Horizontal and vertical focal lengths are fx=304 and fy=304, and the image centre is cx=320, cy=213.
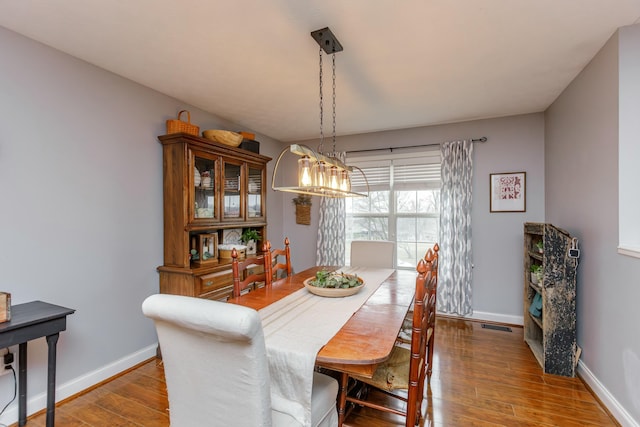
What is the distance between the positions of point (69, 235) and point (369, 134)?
3.47m

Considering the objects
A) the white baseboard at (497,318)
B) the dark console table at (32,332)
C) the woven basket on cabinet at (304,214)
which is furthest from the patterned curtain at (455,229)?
the dark console table at (32,332)

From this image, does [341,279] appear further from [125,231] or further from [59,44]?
[59,44]

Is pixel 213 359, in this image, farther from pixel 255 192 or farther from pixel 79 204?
pixel 255 192

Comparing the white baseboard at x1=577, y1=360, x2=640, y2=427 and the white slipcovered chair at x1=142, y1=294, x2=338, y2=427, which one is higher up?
the white slipcovered chair at x1=142, y1=294, x2=338, y2=427

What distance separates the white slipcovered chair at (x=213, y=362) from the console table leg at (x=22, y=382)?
135 cm

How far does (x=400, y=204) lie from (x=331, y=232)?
103 centimetres

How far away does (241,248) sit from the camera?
329 centimetres

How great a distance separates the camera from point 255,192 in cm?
367

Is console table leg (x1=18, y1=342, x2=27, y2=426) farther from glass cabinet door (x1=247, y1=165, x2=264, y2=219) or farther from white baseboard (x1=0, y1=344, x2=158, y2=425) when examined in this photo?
glass cabinet door (x1=247, y1=165, x2=264, y2=219)

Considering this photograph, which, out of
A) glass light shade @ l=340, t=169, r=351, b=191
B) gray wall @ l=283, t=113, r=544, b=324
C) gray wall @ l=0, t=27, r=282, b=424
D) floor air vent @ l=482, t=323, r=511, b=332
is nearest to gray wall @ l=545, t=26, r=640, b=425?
gray wall @ l=283, t=113, r=544, b=324

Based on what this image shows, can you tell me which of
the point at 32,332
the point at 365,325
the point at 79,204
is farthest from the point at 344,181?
the point at 32,332

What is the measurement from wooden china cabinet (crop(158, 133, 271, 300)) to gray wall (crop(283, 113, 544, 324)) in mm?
2675

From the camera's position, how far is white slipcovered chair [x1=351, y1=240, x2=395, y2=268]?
3.19 metres

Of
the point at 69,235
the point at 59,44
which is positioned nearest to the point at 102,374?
the point at 69,235
